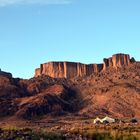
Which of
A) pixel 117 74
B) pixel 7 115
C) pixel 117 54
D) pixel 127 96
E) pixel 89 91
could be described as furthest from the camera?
pixel 117 54

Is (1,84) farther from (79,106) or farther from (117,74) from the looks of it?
(117,74)

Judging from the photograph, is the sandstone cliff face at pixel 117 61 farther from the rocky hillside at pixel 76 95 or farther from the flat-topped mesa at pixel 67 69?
the rocky hillside at pixel 76 95

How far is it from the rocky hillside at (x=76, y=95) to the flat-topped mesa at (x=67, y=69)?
1160 cm

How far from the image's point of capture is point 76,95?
110188 millimetres

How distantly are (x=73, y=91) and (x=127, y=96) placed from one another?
1519 centimetres

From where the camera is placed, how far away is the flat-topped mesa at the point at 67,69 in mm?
137625

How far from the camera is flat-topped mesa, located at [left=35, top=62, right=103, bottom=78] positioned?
137625 millimetres

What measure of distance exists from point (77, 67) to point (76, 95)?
3096 centimetres

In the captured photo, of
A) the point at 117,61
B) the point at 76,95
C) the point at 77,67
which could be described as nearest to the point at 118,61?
the point at 117,61

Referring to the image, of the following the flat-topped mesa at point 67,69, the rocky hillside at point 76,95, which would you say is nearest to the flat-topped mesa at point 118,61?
the flat-topped mesa at point 67,69

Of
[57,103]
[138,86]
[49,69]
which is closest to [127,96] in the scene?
[138,86]

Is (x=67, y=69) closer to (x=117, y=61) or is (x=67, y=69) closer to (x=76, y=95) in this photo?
(x=117, y=61)

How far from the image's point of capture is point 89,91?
109 meters

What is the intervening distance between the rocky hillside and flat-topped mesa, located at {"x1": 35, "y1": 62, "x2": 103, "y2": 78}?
1160 centimetres
